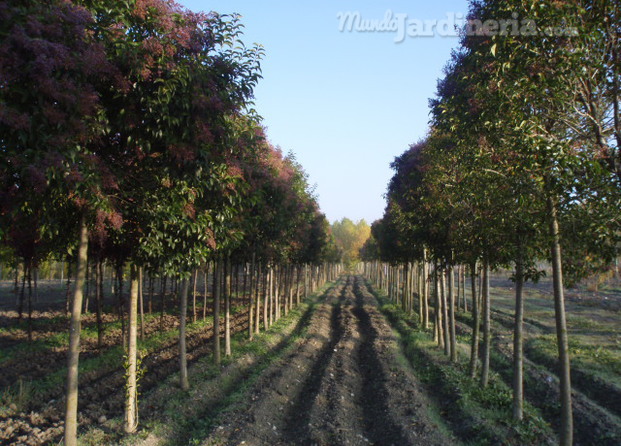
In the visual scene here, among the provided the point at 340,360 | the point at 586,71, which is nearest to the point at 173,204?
the point at 586,71

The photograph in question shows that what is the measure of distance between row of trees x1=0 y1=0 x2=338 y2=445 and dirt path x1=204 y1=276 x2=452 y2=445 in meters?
2.61

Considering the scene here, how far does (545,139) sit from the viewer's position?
5.96 meters

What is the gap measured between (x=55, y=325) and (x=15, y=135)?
63.3 feet

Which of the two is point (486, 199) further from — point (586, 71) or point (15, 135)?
point (15, 135)

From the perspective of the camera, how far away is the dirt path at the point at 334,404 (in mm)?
8783

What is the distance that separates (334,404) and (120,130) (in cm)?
804

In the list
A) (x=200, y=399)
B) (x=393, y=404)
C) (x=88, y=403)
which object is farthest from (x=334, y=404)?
(x=88, y=403)

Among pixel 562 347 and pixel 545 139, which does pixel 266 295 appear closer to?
pixel 562 347

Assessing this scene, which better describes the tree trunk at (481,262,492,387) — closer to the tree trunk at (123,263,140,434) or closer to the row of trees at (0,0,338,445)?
the row of trees at (0,0,338,445)

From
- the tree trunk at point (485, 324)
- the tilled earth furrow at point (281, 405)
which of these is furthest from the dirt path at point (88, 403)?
the tree trunk at point (485, 324)

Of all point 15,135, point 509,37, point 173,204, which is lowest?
point 173,204

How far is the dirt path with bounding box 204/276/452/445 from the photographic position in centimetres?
878

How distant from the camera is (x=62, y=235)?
7.49m

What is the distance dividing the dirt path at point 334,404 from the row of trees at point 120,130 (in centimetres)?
261
